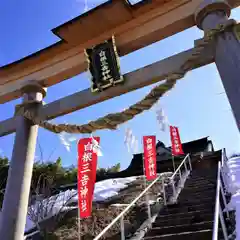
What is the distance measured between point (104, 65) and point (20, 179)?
1.56 m

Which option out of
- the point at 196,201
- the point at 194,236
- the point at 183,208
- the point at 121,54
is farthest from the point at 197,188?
the point at 121,54

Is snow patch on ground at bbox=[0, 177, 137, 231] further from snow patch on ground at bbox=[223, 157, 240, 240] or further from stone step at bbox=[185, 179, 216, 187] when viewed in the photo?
snow patch on ground at bbox=[223, 157, 240, 240]

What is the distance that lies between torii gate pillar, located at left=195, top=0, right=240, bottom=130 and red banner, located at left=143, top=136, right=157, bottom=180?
7749 mm

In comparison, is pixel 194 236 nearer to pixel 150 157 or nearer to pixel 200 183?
pixel 200 183

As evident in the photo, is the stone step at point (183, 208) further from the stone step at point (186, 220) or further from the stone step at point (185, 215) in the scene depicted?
the stone step at point (186, 220)

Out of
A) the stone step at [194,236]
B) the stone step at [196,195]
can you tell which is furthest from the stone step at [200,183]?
the stone step at [194,236]

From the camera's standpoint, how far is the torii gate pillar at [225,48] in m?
2.29

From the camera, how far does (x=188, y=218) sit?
5.37 meters

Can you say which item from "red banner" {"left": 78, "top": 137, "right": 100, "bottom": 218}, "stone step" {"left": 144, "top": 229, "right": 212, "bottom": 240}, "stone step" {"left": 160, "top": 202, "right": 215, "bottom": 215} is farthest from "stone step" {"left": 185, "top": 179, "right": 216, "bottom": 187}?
"stone step" {"left": 144, "top": 229, "right": 212, "bottom": 240}

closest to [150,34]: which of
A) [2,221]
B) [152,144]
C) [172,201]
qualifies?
[2,221]

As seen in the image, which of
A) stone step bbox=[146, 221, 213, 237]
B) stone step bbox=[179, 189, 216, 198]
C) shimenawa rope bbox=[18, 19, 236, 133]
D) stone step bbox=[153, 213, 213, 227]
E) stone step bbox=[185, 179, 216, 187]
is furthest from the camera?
stone step bbox=[185, 179, 216, 187]

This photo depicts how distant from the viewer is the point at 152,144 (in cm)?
1109

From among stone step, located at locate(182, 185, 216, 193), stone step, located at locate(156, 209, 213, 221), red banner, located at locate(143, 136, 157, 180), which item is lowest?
stone step, located at locate(156, 209, 213, 221)

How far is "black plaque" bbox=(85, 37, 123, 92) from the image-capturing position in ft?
10.1
